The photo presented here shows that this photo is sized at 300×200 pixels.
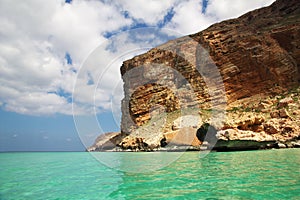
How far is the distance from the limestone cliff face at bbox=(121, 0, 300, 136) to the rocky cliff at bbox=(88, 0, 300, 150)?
0.55ft

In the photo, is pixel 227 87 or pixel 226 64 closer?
pixel 227 87

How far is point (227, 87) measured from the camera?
55.3m

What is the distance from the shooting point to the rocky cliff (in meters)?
34.8

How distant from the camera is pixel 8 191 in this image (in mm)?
9672

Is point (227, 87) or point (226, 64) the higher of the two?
point (226, 64)

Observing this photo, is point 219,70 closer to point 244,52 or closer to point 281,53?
point 244,52

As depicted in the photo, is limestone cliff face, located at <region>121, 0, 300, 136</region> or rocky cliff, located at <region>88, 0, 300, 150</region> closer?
rocky cliff, located at <region>88, 0, 300, 150</region>

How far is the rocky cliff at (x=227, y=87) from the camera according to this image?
34.8 m

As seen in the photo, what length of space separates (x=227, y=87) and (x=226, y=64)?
19.6 ft

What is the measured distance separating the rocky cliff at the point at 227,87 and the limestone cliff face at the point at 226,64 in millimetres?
168

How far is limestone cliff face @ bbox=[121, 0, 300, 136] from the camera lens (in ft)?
166

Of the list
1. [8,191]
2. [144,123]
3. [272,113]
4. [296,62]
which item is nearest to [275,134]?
[272,113]

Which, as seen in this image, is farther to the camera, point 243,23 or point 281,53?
point 243,23

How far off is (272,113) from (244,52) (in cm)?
2225
